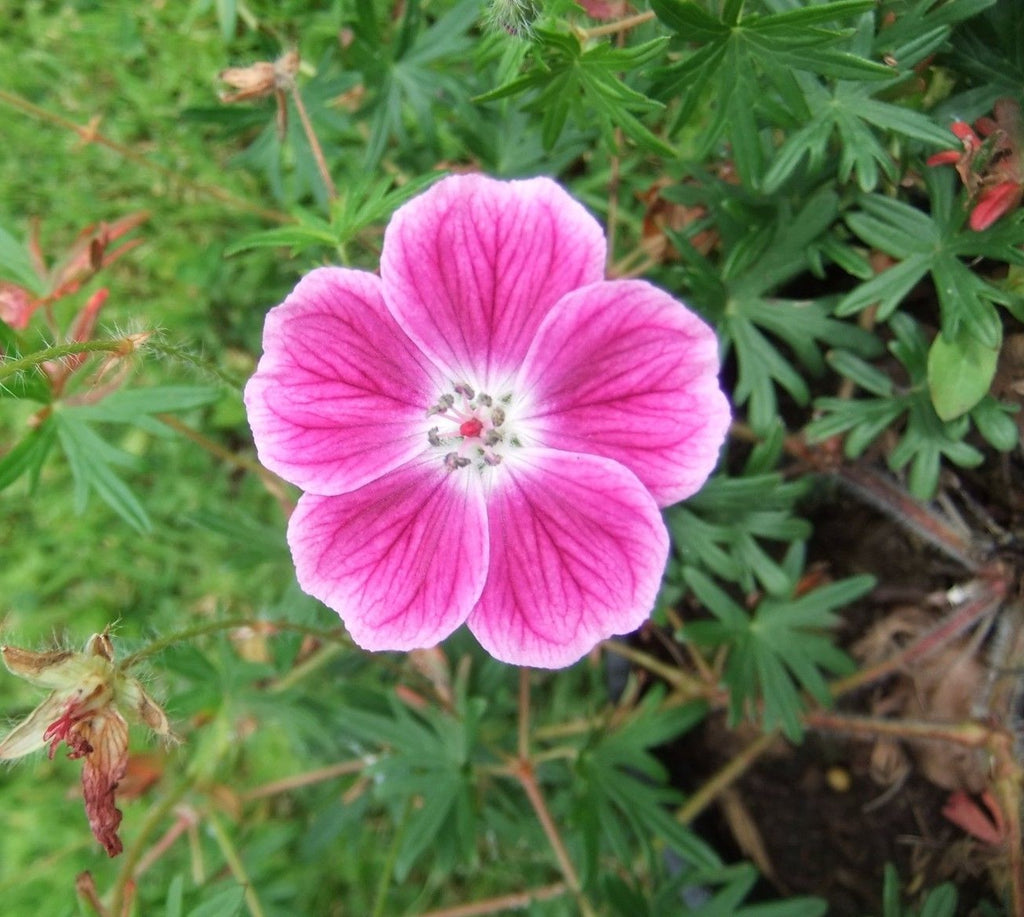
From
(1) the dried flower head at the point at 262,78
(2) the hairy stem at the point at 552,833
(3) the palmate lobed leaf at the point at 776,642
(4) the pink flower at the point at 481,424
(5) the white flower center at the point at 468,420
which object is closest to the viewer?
(4) the pink flower at the point at 481,424

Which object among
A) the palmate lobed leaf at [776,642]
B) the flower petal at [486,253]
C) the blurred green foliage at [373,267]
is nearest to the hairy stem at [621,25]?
the blurred green foliage at [373,267]

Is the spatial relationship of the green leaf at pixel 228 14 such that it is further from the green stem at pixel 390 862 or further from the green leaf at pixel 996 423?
the green stem at pixel 390 862

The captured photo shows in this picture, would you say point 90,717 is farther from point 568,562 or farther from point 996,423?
point 996,423

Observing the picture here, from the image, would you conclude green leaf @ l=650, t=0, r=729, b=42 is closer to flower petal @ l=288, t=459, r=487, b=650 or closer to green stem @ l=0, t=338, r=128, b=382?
flower petal @ l=288, t=459, r=487, b=650

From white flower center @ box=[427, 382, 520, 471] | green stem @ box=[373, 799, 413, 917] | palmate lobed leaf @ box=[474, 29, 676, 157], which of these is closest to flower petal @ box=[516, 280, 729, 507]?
white flower center @ box=[427, 382, 520, 471]

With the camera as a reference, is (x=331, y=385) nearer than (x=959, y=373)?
Yes

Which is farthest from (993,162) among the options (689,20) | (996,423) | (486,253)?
(486,253)

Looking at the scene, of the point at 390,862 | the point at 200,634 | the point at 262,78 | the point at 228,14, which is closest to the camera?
the point at 200,634
